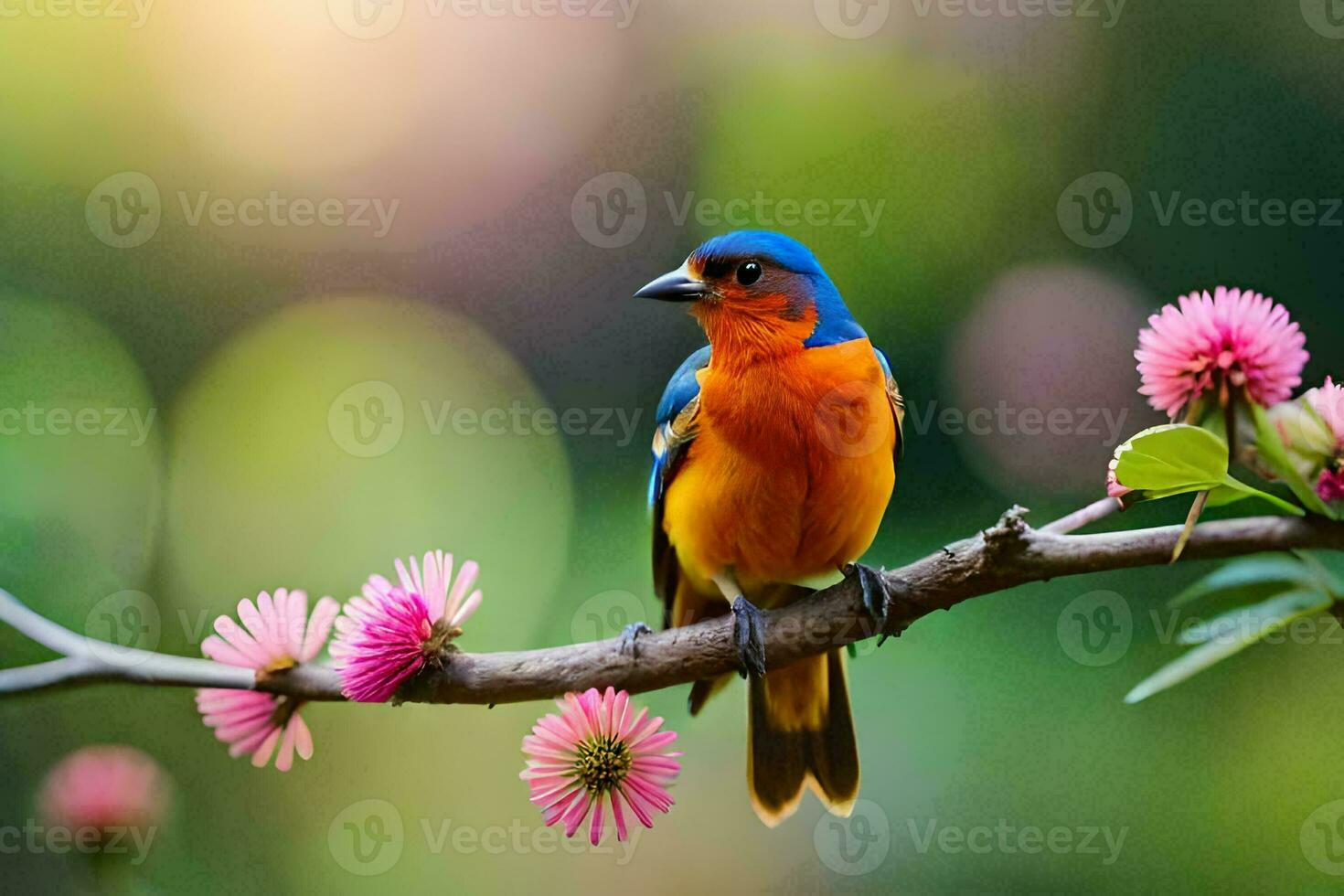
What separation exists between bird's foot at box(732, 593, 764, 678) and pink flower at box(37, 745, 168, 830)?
2.27ft

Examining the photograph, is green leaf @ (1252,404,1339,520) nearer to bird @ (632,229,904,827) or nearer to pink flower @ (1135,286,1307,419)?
pink flower @ (1135,286,1307,419)

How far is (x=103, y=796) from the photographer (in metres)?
1.25

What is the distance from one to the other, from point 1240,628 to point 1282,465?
134 mm

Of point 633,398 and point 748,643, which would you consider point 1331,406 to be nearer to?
point 748,643

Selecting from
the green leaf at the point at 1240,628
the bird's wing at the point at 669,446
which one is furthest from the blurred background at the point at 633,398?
the green leaf at the point at 1240,628

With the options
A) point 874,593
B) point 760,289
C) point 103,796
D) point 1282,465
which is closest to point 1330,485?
point 1282,465

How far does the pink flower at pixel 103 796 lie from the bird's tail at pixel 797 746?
678 mm

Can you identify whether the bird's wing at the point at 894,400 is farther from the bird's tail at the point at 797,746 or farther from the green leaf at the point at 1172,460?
the green leaf at the point at 1172,460

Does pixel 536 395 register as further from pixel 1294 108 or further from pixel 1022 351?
pixel 1294 108

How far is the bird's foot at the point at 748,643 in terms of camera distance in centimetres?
103

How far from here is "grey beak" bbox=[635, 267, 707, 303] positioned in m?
1.23

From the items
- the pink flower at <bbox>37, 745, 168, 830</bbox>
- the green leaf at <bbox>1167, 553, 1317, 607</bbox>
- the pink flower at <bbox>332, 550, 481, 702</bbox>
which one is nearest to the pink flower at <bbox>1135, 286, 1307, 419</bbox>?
the green leaf at <bbox>1167, 553, 1317, 607</bbox>

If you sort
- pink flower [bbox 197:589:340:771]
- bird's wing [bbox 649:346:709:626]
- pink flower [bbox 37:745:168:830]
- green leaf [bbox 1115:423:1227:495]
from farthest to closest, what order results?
bird's wing [bbox 649:346:709:626] < pink flower [bbox 37:745:168:830] < pink flower [bbox 197:589:340:771] < green leaf [bbox 1115:423:1227:495]

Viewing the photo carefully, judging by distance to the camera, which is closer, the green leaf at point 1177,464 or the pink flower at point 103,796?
the green leaf at point 1177,464
